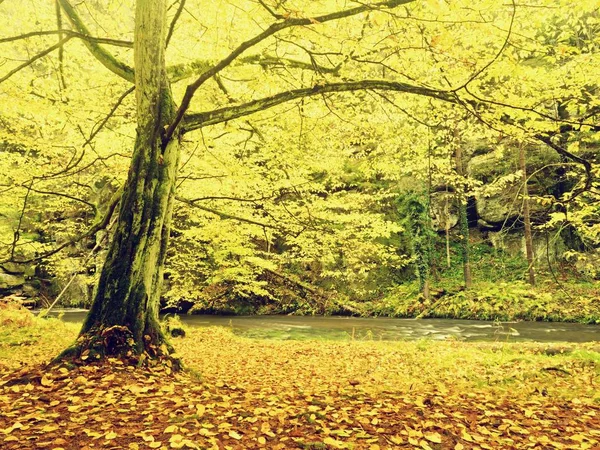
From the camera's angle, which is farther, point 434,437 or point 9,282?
point 9,282

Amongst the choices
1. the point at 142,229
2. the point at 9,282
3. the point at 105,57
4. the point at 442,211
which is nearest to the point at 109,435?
the point at 142,229

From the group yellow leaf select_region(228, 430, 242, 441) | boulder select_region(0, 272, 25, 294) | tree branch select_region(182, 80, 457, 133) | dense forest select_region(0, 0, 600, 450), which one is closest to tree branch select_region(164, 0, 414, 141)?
dense forest select_region(0, 0, 600, 450)

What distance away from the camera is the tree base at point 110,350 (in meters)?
4.46

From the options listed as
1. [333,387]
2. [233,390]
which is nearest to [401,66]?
[333,387]

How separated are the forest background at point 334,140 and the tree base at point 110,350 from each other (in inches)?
80.9

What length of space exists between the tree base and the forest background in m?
2.05

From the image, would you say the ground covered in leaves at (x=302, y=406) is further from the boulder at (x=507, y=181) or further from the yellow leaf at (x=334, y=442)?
the boulder at (x=507, y=181)

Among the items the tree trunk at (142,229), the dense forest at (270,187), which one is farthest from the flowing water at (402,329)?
the tree trunk at (142,229)

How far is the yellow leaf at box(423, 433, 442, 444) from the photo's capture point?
10.3 ft

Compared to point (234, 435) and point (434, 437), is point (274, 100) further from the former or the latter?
point (434, 437)

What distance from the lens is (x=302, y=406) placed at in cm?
391

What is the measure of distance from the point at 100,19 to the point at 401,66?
672 centimetres

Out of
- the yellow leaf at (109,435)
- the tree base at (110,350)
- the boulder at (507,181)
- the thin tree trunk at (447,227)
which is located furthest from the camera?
the thin tree trunk at (447,227)

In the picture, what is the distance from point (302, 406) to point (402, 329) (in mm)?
11919
